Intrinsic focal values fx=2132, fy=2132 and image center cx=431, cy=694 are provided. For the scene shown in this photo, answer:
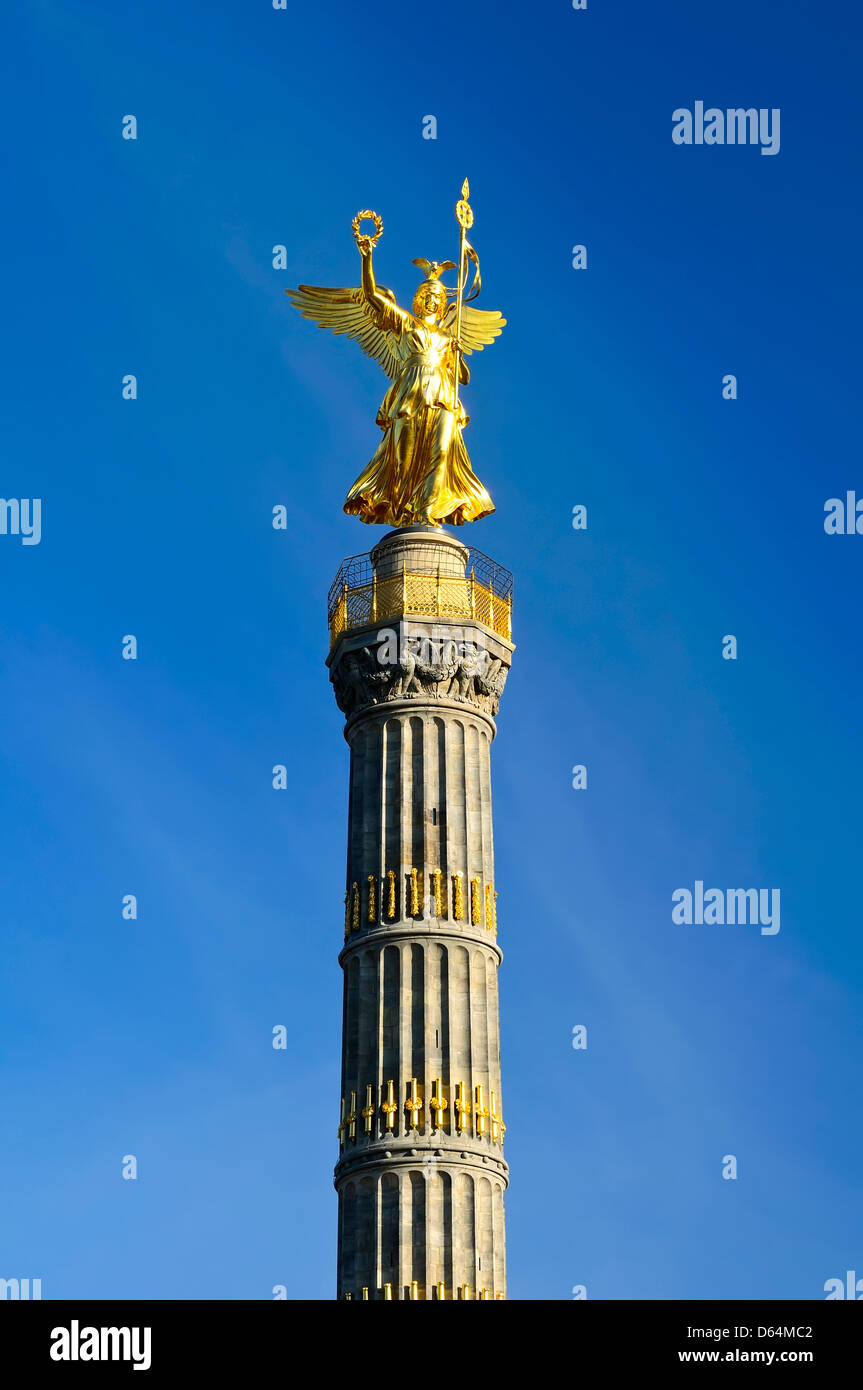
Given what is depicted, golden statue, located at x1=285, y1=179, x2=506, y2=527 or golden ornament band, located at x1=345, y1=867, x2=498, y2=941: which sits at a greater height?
golden statue, located at x1=285, y1=179, x2=506, y2=527

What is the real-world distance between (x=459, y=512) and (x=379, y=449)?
316 cm

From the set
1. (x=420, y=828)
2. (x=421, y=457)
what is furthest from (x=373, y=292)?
(x=420, y=828)

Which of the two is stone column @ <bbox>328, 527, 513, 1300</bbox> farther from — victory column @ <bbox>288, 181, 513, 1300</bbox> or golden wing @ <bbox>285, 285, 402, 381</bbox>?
golden wing @ <bbox>285, 285, 402, 381</bbox>

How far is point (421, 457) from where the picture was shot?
6309 centimetres

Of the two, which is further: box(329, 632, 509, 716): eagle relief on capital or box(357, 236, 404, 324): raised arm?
box(357, 236, 404, 324): raised arm

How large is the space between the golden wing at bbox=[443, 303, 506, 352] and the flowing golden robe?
1.25 m

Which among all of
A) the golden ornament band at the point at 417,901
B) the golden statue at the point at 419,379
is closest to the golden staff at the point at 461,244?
the golden statue at the point at 419,379

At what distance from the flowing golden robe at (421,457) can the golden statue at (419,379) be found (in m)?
0.03

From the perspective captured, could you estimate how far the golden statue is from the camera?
206ft

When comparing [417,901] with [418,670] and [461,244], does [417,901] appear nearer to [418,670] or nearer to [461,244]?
[418,670]

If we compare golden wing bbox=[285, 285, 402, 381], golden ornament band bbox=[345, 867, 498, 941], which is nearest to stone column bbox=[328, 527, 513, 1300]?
golden ornament band bbox=[345, 867, 498, 941]
